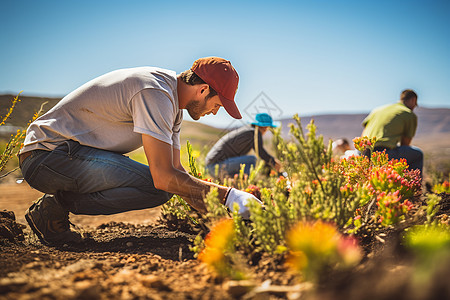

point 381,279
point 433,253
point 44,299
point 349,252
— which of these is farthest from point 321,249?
point 44,299

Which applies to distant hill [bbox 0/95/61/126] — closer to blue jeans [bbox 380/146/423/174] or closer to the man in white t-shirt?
the man in white t-shirt

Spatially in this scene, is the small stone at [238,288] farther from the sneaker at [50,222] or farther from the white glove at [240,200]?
the sneaker at [50,222]

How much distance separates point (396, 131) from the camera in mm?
4277

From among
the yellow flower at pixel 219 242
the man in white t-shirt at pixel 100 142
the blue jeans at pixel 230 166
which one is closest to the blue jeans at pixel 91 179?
the man in white t-shirt at pixel 100 142

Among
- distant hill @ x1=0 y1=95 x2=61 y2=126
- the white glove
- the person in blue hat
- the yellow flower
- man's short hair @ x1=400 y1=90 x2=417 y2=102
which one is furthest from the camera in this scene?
the person in blue hat

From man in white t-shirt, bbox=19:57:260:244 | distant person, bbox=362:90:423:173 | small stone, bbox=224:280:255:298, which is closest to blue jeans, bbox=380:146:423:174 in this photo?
distant person, bbox=362:90:423:173

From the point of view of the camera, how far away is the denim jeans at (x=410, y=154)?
4.23 metres

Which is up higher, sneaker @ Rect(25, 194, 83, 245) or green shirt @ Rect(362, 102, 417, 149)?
green shirt @ Rect(362, 102, 417, 149)

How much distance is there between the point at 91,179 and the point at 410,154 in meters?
3.80

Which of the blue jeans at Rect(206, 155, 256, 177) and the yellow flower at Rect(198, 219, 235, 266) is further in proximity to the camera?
the blue jeans at Rect(206, 155, 256, 177)

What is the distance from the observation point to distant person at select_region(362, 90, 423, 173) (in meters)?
4.23

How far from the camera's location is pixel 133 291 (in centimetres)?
123

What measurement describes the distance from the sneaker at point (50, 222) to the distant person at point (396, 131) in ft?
11.5

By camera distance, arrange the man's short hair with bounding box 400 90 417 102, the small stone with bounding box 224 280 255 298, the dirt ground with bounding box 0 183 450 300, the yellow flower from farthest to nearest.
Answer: the man's short hair with bounding box 400 90 417 102
the yellow flower
the small stone with bounding box 224 280 255 298
the dirt ground with bounding box 0 183 450 300
